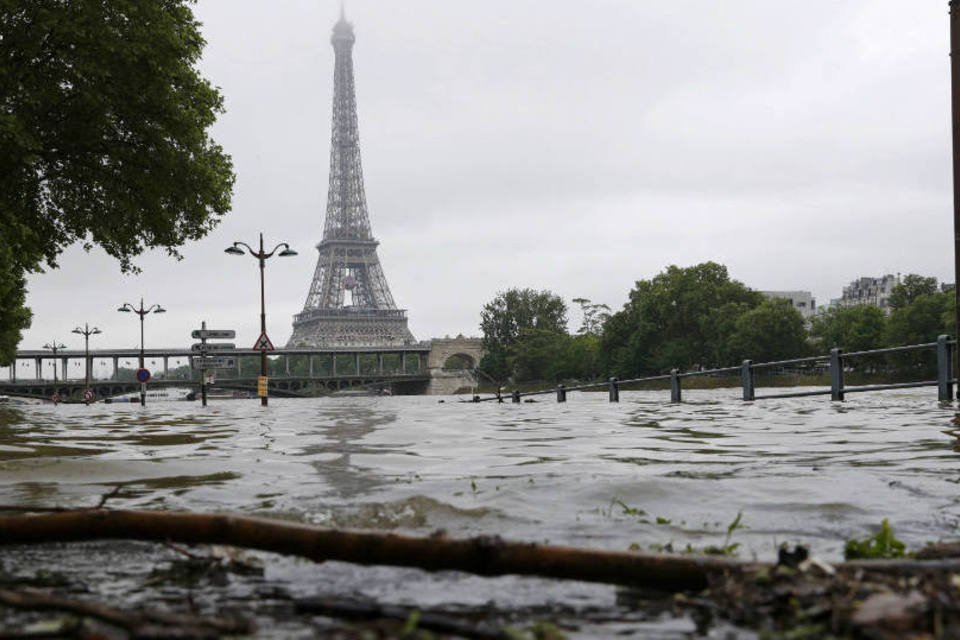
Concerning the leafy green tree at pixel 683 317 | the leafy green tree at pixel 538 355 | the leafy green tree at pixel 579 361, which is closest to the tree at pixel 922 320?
the leafy green tree at pixel 683 317

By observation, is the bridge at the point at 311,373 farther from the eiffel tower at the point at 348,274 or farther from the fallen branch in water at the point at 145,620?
the fallen branch in water at the point at 145,620

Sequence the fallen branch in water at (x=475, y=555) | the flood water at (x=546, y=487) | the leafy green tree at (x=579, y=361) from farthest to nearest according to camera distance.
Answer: the leafy green tree at (x=579, y=361) → the flood water at (x=546, y=487) → the fallen branch in water at (x=475, y=555)

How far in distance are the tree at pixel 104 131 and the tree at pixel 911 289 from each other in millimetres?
81026

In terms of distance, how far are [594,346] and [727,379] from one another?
40415 millimetres

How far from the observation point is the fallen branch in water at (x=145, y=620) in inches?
76.0

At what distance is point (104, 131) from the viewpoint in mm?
18203

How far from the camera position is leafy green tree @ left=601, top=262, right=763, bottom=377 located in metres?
94.2

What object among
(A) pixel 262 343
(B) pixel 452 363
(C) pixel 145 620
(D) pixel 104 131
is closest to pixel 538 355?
(B) pixel 452 363

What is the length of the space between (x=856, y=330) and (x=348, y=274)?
78110 millimetres

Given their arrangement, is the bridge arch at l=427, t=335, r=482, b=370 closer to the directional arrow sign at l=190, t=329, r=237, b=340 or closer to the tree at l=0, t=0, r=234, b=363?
the directional arrow sign at l=190, t=329, r=237, b=340

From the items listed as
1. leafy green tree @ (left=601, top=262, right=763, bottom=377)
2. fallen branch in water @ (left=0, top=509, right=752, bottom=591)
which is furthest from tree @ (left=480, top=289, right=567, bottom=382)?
fallen branch in water @ (left=0, top=509, right=752, bottom=591)

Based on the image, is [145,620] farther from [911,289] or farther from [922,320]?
[911,289]

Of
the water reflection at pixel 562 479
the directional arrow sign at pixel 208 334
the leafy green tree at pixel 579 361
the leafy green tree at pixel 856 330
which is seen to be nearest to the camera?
the water reflection at pixel 562 479

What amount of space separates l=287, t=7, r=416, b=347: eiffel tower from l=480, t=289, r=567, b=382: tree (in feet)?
44.8
